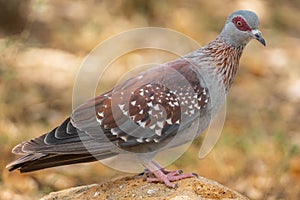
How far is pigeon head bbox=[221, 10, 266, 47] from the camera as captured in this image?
557 cm

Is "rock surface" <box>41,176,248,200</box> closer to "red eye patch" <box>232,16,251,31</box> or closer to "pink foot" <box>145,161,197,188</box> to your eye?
"pink foot" <box>145,161,197,188</box>

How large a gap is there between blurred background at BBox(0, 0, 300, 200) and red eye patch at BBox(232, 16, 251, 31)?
198 cm

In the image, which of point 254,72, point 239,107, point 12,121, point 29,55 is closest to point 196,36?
point 254,72

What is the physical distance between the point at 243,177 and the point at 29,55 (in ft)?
12.5

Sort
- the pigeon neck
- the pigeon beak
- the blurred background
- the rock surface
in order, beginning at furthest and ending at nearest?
the blurred background < the pigeon neck < the pigeon beak < the rock surface

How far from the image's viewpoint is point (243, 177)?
844cm

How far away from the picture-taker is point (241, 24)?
5609 millimetres

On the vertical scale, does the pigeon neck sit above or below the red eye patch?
below

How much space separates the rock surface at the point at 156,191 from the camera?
5129mm

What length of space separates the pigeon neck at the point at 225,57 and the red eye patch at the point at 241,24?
0.65 ft

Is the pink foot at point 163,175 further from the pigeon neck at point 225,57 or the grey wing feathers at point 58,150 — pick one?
the pigeon neck at point 225,57

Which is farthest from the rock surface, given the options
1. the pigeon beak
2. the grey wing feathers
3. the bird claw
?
the pigeon beak

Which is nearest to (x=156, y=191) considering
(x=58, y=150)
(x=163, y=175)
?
(x=163, y=175)

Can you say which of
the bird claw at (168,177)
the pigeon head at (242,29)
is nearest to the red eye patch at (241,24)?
the pigeon head at (242,29)
